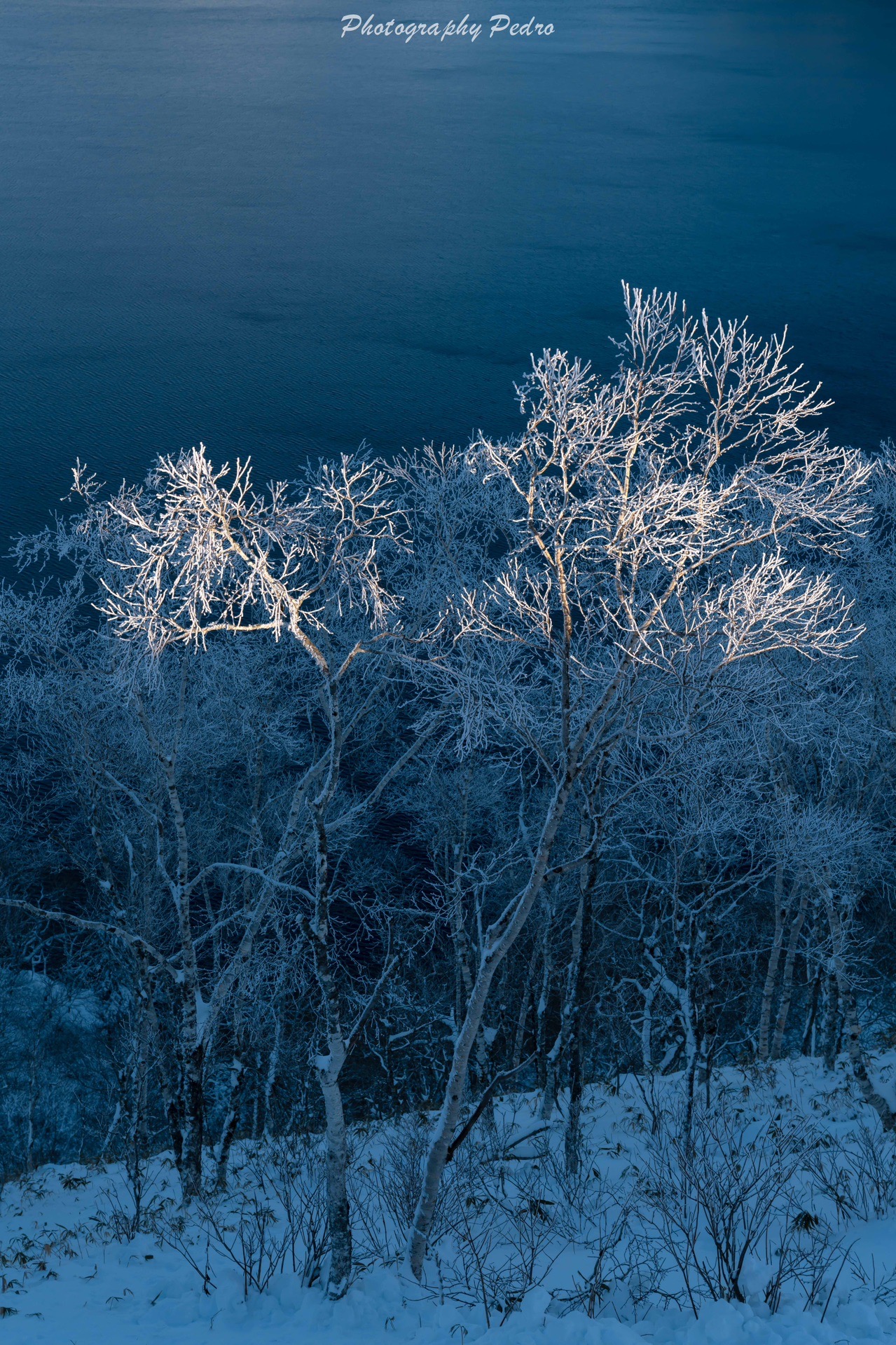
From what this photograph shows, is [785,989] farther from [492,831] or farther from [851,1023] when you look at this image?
[851,1023]

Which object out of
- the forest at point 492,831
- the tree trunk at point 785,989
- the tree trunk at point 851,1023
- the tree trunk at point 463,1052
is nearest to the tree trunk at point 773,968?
the forest at point 492,831

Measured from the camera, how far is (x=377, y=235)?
92062 millimetres

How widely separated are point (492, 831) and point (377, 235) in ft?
258

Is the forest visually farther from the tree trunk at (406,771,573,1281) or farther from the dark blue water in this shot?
the dark blue water

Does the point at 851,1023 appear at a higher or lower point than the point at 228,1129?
higher

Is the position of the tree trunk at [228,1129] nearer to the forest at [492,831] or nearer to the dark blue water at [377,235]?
the forest at [492,831]

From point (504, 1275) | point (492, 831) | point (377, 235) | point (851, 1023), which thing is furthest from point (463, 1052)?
point (377, 235)

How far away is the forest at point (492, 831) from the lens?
9.92 m

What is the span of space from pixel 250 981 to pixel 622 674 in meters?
9.25

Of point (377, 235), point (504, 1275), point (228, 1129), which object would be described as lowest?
point (504, 1275)

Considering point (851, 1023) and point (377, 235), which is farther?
point (377, 235)

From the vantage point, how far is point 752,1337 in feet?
25.6

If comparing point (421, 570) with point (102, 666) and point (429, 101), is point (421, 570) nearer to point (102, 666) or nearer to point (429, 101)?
point (102, 666)

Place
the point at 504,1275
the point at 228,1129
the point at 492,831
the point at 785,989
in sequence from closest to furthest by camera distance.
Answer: the point at 504,1275 → the point at 228,1129 → the point at 785,989 → the point at 492,831
